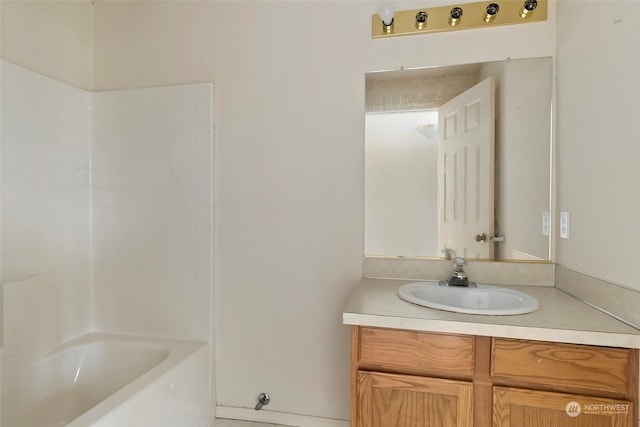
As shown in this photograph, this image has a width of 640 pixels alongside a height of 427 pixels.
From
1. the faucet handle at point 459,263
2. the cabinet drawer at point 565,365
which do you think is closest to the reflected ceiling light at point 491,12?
the faucet handle at point 459,263

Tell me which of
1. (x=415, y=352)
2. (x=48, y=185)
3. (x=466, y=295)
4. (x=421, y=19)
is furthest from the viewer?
(x=48, y=185)

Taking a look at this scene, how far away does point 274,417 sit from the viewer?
185 centimetres

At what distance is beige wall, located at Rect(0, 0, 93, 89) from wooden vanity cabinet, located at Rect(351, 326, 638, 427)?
84.4 inches

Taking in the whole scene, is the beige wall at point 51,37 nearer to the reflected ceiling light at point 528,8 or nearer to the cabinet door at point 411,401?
the cabinet door at point 411,401

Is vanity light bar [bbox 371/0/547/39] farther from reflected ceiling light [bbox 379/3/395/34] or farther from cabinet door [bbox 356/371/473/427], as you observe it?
cabinet door [bbox 356/371/473/427]

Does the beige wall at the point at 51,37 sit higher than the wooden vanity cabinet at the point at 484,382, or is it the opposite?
the beige wall at the point at 51,37

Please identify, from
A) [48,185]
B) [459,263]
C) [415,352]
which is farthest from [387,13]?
[48,185]

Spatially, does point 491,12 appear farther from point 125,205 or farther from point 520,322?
point 125,205

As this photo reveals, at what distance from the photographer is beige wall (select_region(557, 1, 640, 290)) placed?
107 cm

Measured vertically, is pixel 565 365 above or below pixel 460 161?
below

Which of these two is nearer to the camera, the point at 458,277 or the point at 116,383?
the point at 458,277

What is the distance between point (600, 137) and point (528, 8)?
75 cm

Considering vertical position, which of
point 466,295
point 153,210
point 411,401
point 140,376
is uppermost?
point 153,210

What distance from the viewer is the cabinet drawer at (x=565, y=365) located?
1.02 meters
